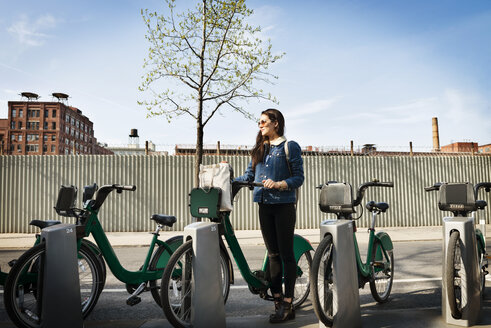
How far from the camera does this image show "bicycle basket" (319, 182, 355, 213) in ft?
11.5

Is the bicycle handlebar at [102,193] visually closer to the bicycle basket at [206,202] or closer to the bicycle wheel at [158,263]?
the bicycle wheel at [158,263]

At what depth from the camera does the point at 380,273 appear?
4238 millimetres

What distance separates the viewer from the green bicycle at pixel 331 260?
10.1 ft

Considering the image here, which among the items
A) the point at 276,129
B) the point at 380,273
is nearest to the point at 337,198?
the point at 276,129

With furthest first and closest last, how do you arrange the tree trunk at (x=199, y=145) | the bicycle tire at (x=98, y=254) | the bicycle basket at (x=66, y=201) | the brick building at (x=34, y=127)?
the brick building at (x=34, y=127)
the tree trunk at (x=199, y=145)
the bicycle basket at (x=66, y=201)
the bicycle tire at (x=98, y=254)

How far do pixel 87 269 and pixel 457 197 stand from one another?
3646 millimetres

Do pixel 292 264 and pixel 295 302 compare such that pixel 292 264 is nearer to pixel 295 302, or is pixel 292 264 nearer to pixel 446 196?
pixel 295 302

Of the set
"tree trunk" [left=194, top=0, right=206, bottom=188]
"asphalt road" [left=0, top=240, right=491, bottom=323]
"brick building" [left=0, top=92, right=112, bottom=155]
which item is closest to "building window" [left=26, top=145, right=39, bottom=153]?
"brick building" [left=0, top=92, right=112, bottom=155]

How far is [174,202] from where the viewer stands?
1277cm

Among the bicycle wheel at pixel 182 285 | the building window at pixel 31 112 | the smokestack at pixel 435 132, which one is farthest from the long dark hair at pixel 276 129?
the building window at pixel 31 112

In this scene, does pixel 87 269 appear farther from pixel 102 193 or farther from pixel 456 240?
pixel 456 240

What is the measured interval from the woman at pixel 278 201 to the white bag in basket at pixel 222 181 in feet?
1.14

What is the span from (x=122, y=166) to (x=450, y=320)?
37.1 ft

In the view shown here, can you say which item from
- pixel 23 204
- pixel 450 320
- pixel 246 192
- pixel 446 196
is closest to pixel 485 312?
pixel 450 320
